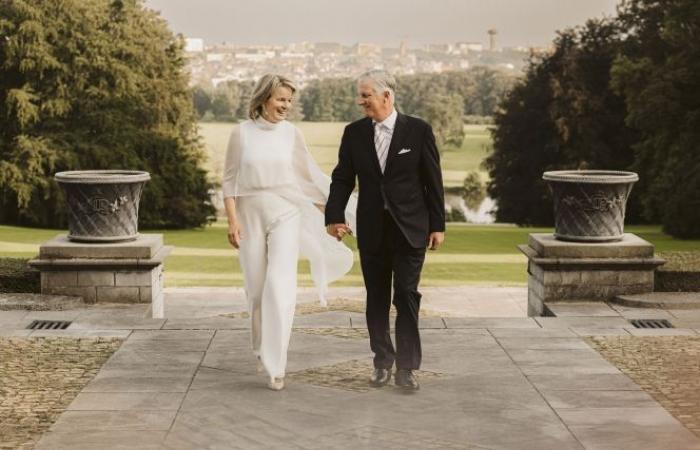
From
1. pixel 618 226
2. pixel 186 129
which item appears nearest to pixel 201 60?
pixel 186 129

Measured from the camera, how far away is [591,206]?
1167cm

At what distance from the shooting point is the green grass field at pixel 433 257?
22.3 meters

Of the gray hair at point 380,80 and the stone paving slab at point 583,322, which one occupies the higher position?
the gray hair at point 380,80

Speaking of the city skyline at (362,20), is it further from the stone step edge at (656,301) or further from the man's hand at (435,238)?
the man's hand at (435,238)

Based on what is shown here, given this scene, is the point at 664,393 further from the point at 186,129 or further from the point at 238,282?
the point at 186,129

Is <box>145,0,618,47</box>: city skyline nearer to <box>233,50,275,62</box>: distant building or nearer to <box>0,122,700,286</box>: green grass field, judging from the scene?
<box>233,50,275,62</box>: distant building

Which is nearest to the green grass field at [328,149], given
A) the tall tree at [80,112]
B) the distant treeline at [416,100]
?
the distant treeline at [416,100]

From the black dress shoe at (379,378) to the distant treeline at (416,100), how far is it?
82708 mm

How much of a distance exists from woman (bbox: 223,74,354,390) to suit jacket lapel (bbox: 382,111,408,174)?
26.4 inches

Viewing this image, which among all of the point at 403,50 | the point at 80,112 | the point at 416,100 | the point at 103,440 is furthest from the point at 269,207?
the point at 403,50

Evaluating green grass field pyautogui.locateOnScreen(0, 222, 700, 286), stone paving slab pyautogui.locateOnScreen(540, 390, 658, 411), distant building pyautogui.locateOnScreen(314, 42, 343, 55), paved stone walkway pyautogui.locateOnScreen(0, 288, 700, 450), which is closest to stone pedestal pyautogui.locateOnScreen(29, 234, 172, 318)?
paved stone walkway pyautogui.locateOnScreen(0, 288, 700, 450)

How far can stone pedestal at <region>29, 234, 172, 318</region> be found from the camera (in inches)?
445

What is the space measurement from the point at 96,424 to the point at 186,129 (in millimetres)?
46636

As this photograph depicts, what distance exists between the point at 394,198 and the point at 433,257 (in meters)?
21.5
